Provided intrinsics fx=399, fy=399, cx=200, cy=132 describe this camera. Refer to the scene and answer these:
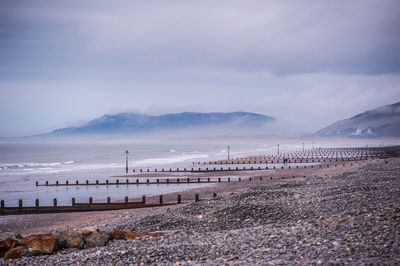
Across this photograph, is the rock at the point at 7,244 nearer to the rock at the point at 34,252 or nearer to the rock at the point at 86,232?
the rock at the point at 34,252

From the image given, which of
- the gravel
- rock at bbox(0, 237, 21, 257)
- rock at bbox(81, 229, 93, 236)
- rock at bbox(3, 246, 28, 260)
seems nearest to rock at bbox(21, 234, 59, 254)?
rock at bbox(3, 246, 28, 260)

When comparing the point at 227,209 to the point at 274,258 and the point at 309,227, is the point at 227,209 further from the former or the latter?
the point at 274,258

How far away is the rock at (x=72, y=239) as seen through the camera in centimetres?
1345

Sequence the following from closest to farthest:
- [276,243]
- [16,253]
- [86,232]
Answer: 1. [276,243]
2. [16,253]
3. [86,232]

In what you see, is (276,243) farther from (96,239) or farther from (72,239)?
(72,239)

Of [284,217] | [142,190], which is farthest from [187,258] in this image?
[142,190]

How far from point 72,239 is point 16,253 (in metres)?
1.75

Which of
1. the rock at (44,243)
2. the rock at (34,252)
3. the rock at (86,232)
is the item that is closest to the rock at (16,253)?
the rock at (34,252)

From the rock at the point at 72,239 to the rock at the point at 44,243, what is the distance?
30 cm

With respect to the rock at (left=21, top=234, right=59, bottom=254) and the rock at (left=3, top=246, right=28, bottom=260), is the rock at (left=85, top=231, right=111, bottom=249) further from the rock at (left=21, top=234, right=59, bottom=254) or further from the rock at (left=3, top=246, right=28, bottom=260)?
the rock at (left=3, top=246, right=28, bottom=260)

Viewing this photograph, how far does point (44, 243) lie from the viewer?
1309cm

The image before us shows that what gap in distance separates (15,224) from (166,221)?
12623mm

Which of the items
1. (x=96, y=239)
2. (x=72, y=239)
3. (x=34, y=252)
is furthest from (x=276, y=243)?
(x=34, y=252)

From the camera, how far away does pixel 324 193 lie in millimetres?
22594
